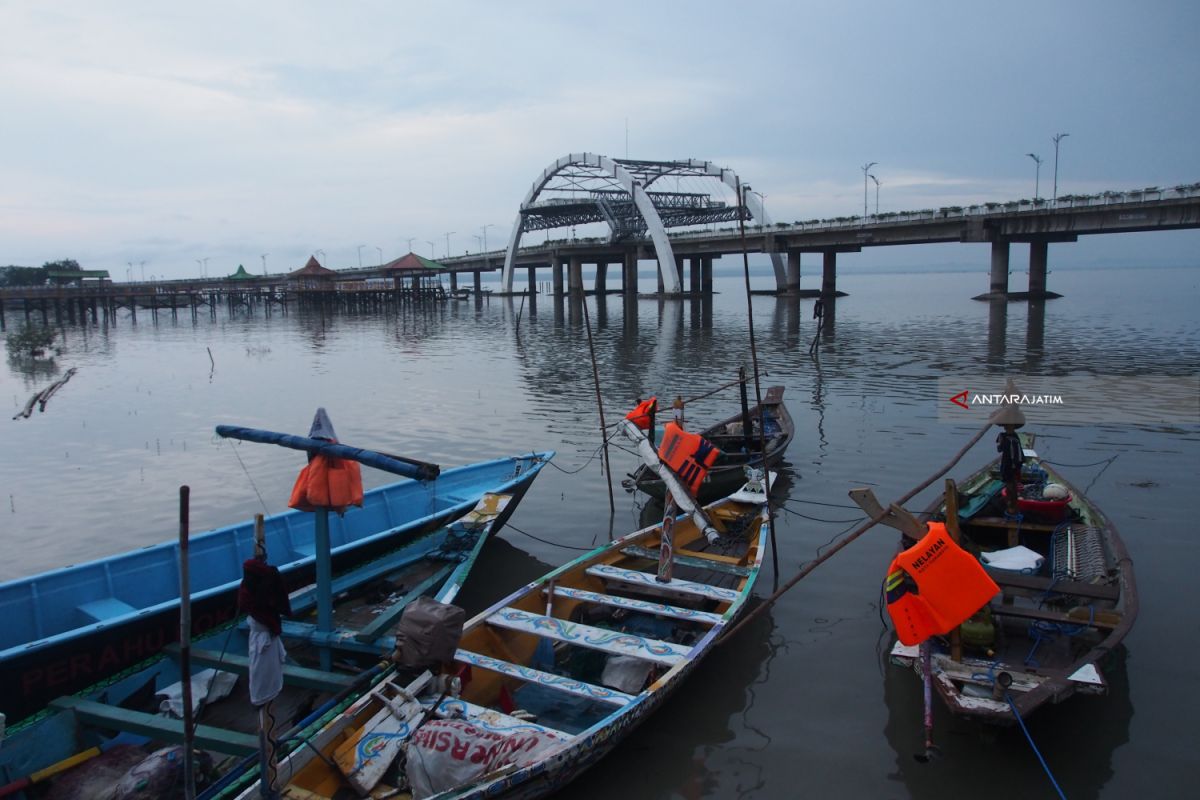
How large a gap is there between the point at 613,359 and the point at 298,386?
1378 cm

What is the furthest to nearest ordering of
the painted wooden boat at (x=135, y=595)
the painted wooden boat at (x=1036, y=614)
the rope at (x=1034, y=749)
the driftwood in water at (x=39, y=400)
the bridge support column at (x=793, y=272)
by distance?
the bridge support column at (x=793, y=272) < the driftwood in water at (x=39, y=400) < the painted wooden boat at (x=135, y=595) < the painted wooden boat at (x=1036, y=614) < the rope at (x=1034, y=749)

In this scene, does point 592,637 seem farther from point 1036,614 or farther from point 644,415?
point 644,415

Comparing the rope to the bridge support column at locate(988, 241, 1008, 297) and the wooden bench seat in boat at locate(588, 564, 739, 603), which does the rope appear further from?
the bridge support column at locate(988, 241, 1008, 297)

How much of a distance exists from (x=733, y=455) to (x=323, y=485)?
9.31 metres

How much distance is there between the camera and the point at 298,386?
30.2 meters

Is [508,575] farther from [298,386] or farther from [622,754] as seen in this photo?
[298,386]

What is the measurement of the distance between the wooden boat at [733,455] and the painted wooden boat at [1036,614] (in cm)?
453

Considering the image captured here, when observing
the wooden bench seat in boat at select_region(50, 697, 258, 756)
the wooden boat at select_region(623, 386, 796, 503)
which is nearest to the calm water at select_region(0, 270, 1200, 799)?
the wooden boat at select_region(623, 386, 796, 503)

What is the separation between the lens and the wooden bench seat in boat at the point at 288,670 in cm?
785

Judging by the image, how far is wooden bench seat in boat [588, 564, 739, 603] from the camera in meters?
9.34

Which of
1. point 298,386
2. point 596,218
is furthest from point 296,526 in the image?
point 596,218

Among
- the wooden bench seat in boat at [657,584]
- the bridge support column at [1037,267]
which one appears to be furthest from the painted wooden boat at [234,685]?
the bridge support column at [1037,267]

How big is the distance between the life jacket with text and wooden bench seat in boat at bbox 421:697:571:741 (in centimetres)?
228

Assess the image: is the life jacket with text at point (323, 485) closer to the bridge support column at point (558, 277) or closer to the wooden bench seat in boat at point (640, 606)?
the wooden bench seat in boat at point (640, 606)
